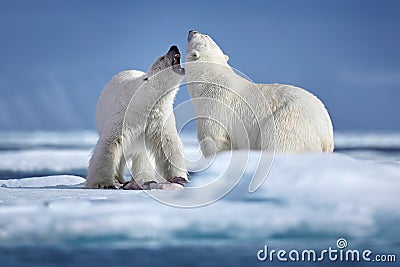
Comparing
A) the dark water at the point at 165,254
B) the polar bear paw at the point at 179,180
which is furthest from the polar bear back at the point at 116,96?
the dark water at the point at 165,254

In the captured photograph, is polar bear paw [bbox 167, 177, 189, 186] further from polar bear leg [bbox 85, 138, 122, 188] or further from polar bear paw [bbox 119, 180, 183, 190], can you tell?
polar bear leg [bbox 85, 138, 122, 188]

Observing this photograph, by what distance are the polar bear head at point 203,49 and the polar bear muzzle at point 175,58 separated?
0.52 metres

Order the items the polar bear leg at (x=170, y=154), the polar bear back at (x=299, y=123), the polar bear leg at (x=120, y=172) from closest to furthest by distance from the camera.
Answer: the polar bear back at (x=299, y=123) → the polar bear leg at (x=170, y=154) → the polar bear leg at (x=120, y=172)

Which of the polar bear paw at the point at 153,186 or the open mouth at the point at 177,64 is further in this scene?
the open mouth at the point at 177,64

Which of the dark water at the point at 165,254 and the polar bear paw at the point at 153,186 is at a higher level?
the polar bear paw at the point at 153,186

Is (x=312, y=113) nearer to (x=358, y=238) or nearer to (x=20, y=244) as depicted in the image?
(x=358, y=238)

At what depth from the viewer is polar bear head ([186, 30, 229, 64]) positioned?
580cm

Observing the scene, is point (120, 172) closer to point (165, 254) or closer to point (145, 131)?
point (145, 131)

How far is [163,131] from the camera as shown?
546 cm

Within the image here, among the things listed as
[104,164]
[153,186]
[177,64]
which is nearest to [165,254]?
[153,186]

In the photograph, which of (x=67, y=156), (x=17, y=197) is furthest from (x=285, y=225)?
(x=67, y=156)

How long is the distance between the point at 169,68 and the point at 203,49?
0.70 metres

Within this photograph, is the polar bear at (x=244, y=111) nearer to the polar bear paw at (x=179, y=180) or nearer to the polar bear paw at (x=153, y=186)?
the polar bear paw at (x=179, y=180)

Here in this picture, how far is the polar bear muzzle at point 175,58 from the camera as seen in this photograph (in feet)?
17.0
